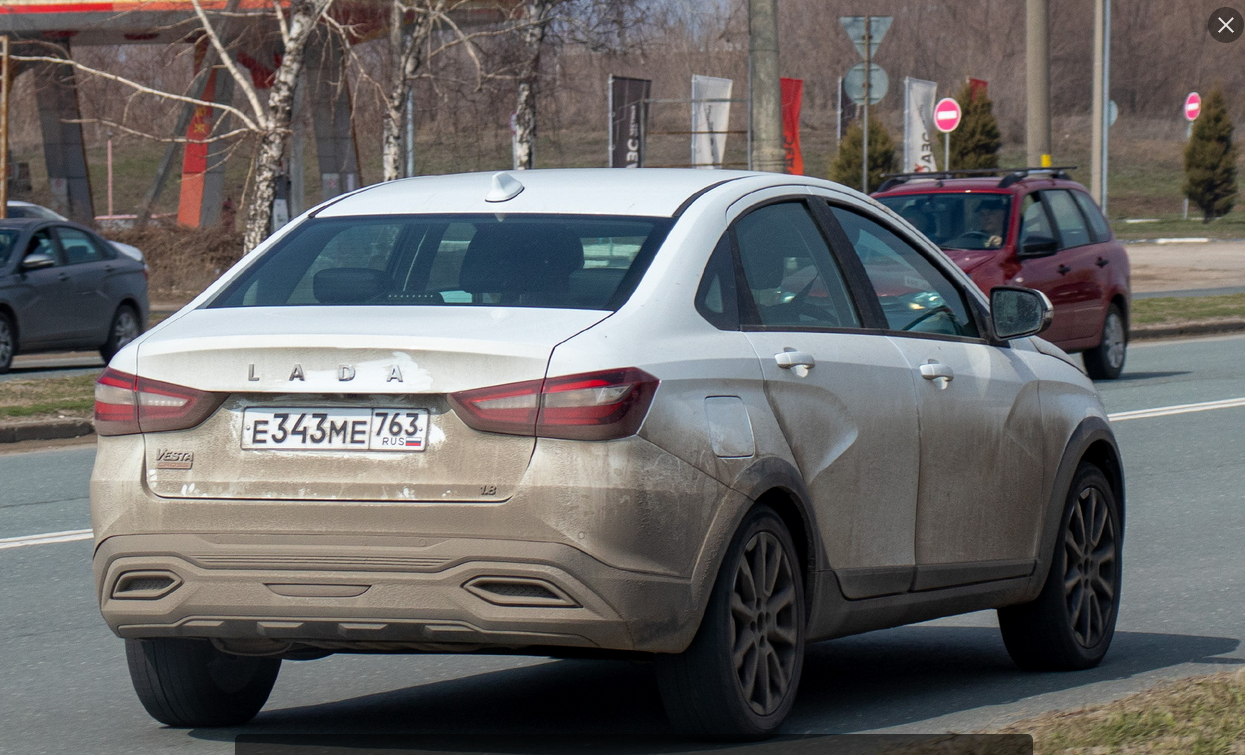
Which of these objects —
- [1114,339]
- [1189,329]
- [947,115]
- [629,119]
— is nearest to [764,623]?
[1114,339]

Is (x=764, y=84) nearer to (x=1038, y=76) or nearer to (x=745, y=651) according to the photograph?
(x=1038, y=76)

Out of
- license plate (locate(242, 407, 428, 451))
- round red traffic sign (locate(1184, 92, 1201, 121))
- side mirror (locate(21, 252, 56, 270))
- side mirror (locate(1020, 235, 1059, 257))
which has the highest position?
license plate (locate(242, 407, 428, 451))

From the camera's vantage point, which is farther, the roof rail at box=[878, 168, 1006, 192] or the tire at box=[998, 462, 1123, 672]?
the roof rail at box=[878, 168, 1006, 192]

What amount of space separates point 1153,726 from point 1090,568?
1804 millimetres

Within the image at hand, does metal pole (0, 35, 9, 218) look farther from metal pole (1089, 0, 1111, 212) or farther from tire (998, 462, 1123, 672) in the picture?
tire (998, 462, 1123, 672)

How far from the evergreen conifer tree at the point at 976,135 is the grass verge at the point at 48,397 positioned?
48.1m

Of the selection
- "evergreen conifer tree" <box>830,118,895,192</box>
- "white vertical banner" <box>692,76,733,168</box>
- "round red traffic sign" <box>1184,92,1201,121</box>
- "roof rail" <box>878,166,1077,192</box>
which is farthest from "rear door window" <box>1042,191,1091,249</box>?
"round red traffic sign" <box>1184,92,1201,121</box>

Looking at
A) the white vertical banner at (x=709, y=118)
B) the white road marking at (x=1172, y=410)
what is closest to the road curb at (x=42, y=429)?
the white road marking at (x=1172, y=410)

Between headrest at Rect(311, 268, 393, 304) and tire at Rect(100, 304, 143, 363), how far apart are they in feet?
54.2

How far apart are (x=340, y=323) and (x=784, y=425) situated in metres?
1.19

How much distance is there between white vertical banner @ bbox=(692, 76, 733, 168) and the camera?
126ft

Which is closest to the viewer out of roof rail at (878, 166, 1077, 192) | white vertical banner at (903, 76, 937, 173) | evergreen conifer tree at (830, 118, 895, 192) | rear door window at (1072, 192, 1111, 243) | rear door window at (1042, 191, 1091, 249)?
roof rail at (878, 166, 1077, 192)

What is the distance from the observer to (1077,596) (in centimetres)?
642

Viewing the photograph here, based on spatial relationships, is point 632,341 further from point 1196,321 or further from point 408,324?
point 1196,321
